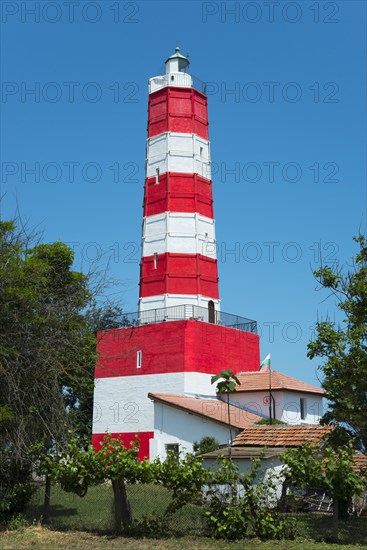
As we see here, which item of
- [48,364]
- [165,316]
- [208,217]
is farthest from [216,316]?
[48,364]

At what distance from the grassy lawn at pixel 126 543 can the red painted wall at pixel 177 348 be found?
56.5 ft

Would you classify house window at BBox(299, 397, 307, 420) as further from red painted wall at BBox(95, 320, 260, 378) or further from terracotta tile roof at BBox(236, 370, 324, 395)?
red painted wall at BBox(95, 320, 260, 378)

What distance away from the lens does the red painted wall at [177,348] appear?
32156mm

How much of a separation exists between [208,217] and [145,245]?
3537 millimetres

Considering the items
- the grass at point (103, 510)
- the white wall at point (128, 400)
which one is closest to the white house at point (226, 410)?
the white wall at point (128, 400)

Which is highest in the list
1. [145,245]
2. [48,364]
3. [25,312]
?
[145,245]

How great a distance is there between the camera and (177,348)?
3225 centimetres

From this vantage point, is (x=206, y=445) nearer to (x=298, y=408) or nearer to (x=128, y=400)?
(x=128, y=400)

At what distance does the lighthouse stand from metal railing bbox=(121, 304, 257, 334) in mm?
51

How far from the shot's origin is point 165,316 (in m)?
32.5

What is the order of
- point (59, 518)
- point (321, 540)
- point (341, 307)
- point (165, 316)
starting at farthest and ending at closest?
1. point (165, 316)
2. point (59, 518)
3. point (341, 307)
4. point (321, 540)

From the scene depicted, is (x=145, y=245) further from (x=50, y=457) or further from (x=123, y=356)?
(x=50, y=457)

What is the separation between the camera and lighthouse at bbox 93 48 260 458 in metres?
32.2

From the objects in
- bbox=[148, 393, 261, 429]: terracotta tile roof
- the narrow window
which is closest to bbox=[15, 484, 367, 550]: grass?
bbox=[148, 393, 261, 429]: terracotta tile roof
